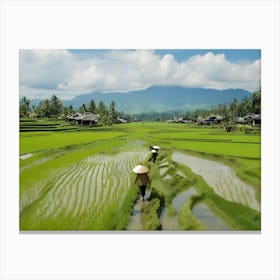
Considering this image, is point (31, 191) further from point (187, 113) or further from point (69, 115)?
point (187, 113)

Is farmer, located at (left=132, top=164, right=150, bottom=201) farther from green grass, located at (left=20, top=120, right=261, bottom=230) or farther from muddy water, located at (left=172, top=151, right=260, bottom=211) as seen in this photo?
muddy water, located at (left=172, top=151, right=260, bottom=211)

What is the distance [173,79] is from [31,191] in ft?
9.97

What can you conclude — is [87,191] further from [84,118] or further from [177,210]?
[177,210]

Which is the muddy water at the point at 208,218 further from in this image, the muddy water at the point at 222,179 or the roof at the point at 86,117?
the roof at the point at 86,117

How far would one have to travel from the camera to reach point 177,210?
5.36 m

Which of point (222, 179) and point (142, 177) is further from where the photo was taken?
point (222, 179)

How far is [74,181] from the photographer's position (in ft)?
18.8

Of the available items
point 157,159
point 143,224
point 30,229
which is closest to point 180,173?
point 157,159

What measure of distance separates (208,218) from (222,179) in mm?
865

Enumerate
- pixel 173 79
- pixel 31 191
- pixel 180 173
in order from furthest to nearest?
pixel 180 173
pixel 173 79
pixel 31 191

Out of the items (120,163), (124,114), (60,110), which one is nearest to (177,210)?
(120,163)

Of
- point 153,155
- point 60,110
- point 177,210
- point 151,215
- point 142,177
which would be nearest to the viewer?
point 151,215

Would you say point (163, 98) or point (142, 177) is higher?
point (163, 98)

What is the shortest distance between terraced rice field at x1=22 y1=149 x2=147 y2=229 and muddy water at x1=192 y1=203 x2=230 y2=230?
3.98 feet
